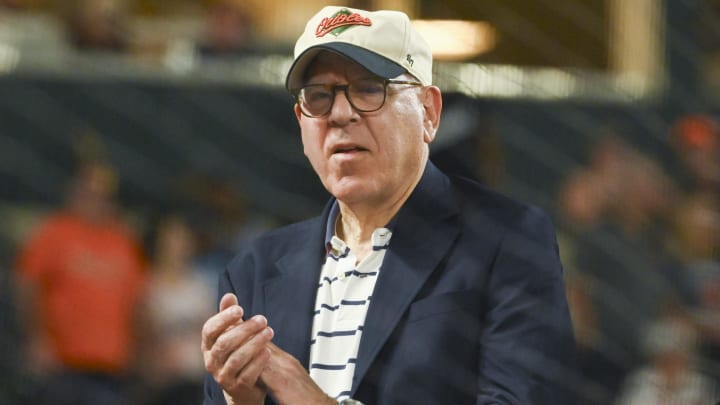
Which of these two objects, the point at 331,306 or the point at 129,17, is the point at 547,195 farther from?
the point at 331,306

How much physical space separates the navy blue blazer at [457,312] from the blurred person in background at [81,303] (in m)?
2.53

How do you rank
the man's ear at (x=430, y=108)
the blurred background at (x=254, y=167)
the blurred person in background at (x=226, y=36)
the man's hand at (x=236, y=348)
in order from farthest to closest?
the blurred person in background at (x=226, y=36) < the blurred background at (x=254, y=167) < the man's ear at (x=430, y=108) < the man's hand at (x=236, y=348)

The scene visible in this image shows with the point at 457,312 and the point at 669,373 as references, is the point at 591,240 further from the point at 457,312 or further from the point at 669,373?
the point at 457,312

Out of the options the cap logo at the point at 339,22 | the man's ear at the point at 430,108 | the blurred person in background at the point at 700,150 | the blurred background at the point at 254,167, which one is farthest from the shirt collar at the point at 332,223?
the blurred person in background at the point at 700,150

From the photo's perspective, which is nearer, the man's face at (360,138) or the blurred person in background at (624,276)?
the man's face at (360,138)

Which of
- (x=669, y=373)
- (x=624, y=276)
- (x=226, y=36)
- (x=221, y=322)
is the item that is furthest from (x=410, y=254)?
(x=226, y=36)

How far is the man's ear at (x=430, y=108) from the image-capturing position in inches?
57.0

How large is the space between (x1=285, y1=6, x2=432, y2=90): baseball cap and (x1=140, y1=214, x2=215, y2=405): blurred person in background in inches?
100

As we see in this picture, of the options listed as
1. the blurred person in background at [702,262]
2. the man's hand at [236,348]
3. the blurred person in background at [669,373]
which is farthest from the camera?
the blurred person in background at [702,262]

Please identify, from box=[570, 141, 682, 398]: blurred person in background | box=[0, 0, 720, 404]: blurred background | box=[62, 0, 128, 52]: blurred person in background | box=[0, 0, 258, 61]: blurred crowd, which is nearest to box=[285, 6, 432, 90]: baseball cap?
box=[0, 0, 720, 404]: blurred background

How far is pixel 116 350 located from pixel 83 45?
72.4 inches

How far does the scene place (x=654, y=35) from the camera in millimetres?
5703

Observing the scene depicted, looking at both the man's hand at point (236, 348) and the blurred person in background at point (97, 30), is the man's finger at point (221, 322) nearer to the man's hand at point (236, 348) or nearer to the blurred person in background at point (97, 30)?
the man's hand at point (236, 348)

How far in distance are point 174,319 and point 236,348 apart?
273 cm
